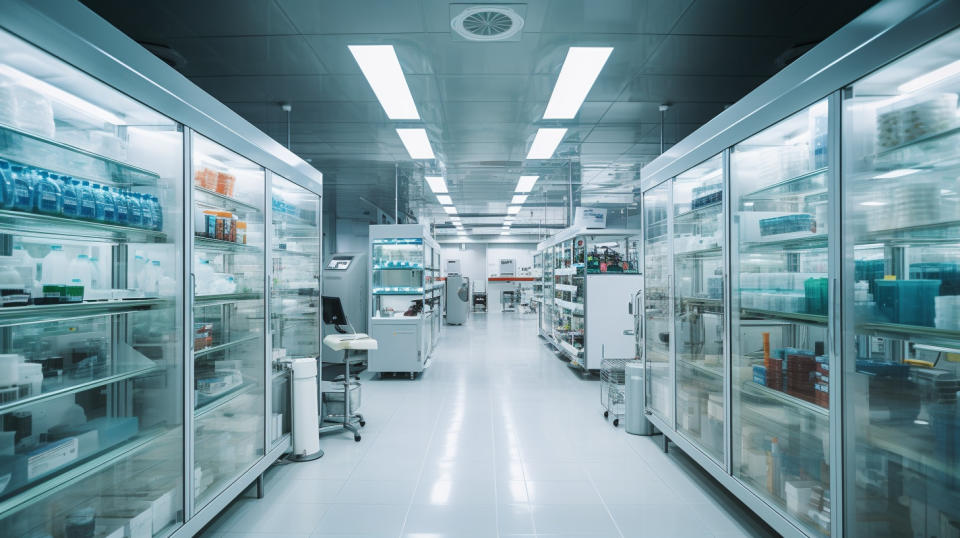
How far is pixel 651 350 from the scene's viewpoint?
175 inches

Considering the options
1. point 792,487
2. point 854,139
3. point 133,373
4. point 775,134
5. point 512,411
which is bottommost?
point 512,411

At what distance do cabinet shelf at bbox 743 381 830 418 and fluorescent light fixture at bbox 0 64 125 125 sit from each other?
387 centimetres

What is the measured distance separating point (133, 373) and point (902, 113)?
3.75m

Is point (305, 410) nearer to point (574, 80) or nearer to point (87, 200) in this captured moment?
point (87, 200)

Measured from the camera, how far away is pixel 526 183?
32.3 feet

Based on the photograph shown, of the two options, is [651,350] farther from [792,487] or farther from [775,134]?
[775,134]

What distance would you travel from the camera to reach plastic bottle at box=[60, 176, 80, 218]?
1.91m

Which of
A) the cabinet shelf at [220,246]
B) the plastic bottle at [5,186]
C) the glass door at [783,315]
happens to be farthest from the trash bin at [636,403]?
the plastic bottle at [5,186]

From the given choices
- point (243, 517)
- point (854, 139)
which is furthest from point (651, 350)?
point (243, 517)

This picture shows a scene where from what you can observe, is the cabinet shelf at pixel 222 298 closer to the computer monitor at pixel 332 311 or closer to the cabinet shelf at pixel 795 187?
the computer monitor at pixel 332 311

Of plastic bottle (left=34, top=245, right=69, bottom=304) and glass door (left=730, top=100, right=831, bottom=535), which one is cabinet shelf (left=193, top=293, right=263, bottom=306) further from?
glass door (left=730, top=100, right=831, bottom=535)

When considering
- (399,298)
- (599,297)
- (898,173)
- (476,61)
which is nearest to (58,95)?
(476,61)

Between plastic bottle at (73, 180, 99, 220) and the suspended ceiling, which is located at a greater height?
the suspended ceiling

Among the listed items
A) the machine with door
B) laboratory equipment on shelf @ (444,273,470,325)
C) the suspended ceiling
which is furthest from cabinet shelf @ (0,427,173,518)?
laboratory equipment on shelf @ (444,273,470,325)
